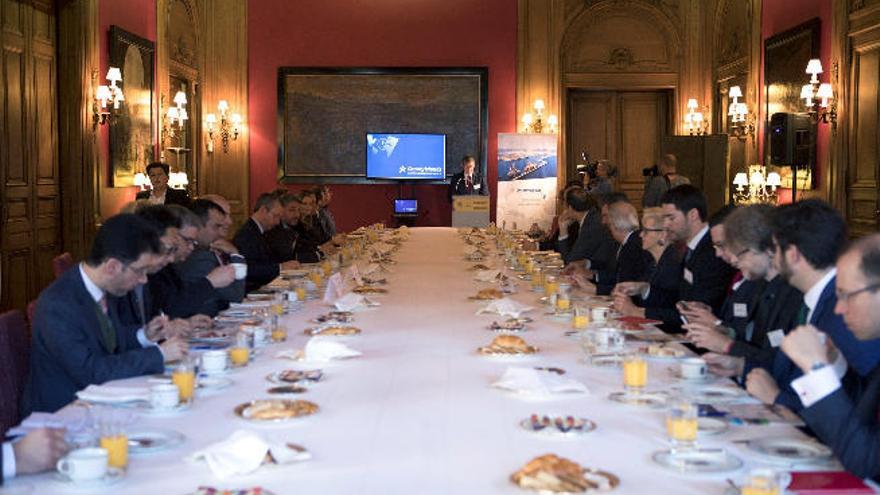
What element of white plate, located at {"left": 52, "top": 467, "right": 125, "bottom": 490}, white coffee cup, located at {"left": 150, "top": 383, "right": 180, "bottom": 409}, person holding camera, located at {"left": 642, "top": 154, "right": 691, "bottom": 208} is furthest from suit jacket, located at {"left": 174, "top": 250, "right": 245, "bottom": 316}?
person holding camera, located at {"left": 642, "top": 154, "right": 691, "bottom": 208}

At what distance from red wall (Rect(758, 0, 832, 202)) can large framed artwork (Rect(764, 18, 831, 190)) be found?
7cm

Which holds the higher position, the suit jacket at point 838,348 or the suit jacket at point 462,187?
the suit jacket at point 462,187

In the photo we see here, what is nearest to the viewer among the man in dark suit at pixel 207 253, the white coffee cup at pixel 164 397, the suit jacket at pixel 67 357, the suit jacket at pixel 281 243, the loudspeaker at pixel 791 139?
the white coffee cup at pixel 164 397

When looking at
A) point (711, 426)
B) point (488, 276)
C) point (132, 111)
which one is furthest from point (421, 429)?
point (132, 111)

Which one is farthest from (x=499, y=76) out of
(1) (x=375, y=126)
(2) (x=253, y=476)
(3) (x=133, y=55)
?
(2) (x=253, y=476)

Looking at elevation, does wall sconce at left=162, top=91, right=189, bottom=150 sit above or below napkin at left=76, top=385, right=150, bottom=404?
above

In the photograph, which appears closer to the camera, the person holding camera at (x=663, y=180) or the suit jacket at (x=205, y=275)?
the suit jacket at (x=205, y=275)

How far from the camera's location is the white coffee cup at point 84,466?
2369mm

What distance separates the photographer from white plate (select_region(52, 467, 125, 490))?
2367 millimetres

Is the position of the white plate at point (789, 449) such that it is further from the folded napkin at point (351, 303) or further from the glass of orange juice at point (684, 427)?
the folded napkin at point (351, 303)

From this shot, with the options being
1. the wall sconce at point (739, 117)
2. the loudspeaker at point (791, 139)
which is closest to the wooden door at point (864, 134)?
the loudspeaker at point (791, 139)

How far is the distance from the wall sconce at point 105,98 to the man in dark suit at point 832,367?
9.36m

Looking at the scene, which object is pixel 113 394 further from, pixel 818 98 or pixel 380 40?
pixel 380 40

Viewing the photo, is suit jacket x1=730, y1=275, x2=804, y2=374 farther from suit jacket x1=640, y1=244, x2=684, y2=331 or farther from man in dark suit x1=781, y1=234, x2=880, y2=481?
suit jacket x1=640, y1=244, x2=684, y2=331
